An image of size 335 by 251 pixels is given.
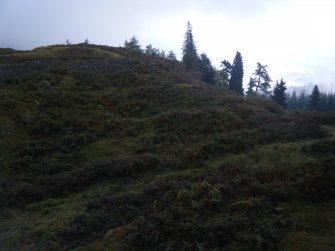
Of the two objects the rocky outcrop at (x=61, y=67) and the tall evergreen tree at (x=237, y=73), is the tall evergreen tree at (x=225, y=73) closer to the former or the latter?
the tall evergreen tree at (x=237, y=73)

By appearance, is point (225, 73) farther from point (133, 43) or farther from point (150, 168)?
point (150, 168)

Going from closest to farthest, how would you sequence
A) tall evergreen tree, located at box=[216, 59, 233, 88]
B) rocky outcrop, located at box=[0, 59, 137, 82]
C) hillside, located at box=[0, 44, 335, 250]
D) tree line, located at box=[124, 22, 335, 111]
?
hillside, located at box=[0, 44, 335, 250] < rocky outcrop, located at box=[0, 59, 137, 82] < tree line, located at box=[124, 22, 335, 111] < tall evergreen tree, located at box=[216, 59, 233, 88]

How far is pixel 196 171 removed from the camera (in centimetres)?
1761

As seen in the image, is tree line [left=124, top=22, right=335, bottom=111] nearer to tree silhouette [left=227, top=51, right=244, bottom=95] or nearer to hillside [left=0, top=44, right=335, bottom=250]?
tree silhouette [left=227, top=51, right=244, bottom=95]

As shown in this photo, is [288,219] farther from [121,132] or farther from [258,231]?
[121,132]

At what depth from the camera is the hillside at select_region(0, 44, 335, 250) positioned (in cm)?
1007

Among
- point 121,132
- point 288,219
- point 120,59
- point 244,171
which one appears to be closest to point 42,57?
point 120,59

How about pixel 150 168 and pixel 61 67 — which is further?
pixel 61 67

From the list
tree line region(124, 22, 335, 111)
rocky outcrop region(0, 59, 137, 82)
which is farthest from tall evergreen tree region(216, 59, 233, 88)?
rocky outcrop region(0, 59, 137, 82)

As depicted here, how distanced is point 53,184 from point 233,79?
175ft

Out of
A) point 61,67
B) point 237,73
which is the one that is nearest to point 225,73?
point 237,73

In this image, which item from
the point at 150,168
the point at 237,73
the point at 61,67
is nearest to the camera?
the point at 150,168

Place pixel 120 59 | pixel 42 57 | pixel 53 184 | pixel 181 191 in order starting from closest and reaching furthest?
pixel 181 191, pixel 53 184, pixel 42 57, pixel 120 59

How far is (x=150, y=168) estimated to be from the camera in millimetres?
19984
